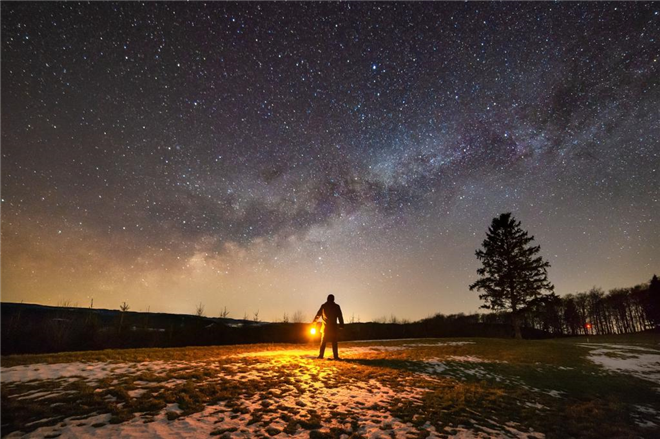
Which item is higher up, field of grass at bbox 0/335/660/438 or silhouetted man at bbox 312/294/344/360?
silhouetted man at bbox 312/294/344/360

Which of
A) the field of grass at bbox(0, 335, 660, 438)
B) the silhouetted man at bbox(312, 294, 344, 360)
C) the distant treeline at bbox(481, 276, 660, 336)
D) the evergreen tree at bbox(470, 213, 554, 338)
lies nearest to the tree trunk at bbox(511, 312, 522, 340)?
the evergreen tree at bbox(470, 213, 554, 338)

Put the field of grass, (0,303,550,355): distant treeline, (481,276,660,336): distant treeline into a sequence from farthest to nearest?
(481,276,660,336): distant treeline < (0,303,550,355): distant treeline < the field of grass

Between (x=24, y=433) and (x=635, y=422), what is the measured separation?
1322 cm

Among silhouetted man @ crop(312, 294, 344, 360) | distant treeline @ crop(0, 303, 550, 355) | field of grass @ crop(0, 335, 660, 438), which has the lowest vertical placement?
distant treeline @ crop(0, 303, 550, 355)

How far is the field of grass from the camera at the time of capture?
18.6 feet

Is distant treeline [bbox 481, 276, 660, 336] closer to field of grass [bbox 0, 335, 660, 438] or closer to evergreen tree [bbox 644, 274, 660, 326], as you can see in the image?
evergreen tree [bbox 644, 274, 660, 326]

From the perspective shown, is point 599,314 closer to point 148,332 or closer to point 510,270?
point 510,270

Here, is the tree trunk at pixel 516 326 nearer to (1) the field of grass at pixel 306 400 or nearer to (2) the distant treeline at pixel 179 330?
(2) the distant treeline at pixel 179 330

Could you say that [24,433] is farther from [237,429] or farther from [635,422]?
[635,422]

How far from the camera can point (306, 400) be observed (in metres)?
7.21

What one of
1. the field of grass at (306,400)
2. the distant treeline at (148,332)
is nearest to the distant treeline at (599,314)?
the distant treeline at (148,332)

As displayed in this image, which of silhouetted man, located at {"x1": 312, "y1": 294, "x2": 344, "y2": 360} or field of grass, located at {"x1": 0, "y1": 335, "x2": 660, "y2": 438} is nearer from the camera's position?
field of grass, located at {"x1": 0, "y1": 335, "x2": 660, "y2": 438}

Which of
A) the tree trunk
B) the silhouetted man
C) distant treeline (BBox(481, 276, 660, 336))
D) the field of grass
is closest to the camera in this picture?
the field of grass

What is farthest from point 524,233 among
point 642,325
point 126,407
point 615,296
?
point 642,325
